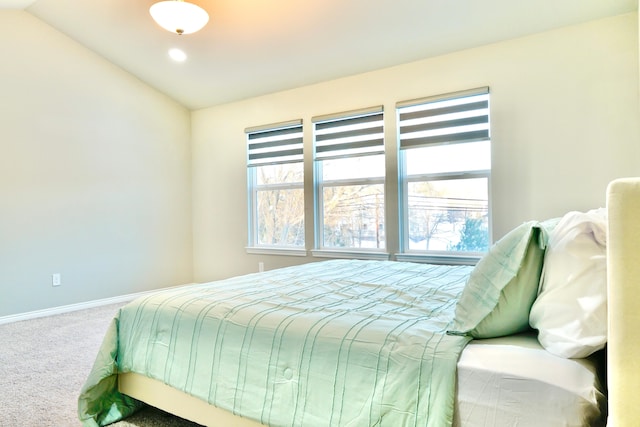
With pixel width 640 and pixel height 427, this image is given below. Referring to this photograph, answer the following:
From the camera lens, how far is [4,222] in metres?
3.73

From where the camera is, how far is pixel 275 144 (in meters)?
4.75

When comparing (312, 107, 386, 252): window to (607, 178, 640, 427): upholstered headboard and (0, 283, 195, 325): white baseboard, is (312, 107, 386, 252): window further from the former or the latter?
(607, 178, 640, 427): upholstered headboard

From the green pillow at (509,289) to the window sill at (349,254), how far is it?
2731 millimetres

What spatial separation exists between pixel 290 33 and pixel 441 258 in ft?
7.93

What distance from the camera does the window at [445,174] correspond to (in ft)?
11.6

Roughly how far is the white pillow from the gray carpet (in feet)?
5.19

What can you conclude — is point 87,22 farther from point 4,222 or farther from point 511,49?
point 511,49

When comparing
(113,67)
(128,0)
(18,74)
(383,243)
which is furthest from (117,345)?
(113,67)

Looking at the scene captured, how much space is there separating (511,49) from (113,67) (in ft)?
13.5

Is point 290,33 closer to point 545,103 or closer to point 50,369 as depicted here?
point 545,103

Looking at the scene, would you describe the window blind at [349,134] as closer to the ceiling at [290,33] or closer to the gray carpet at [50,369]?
the ceiling at [290,33]

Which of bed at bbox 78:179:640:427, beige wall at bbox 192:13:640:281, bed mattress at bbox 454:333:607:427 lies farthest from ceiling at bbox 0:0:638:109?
bed mattress at bbox 454:333:607:427

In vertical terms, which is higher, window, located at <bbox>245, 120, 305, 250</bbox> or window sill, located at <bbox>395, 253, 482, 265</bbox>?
window, located at <bbox>245, 120, 305, 250</bbox>

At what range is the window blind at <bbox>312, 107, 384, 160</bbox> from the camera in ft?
13.1
